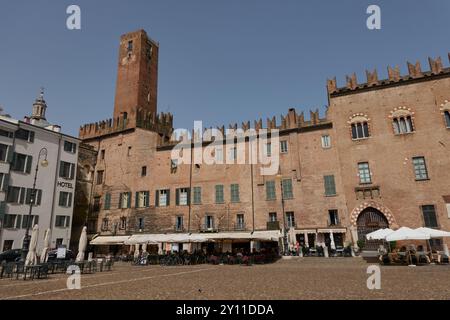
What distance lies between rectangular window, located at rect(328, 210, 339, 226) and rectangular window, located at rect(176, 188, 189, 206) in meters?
12.9

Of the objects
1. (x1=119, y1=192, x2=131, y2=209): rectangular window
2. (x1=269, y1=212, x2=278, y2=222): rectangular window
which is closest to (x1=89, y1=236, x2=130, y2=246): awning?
(x1=119, y1=192, x2=131, y2=209): rectangular window

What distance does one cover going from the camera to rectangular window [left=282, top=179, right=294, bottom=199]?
2656 cm

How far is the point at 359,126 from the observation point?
86.2ft

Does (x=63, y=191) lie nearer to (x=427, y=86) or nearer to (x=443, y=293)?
(x=443, y=293)

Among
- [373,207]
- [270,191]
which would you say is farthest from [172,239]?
[373,207]

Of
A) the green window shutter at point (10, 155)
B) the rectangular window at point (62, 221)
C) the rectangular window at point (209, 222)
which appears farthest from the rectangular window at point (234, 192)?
the green window shutter at point (10, 155)

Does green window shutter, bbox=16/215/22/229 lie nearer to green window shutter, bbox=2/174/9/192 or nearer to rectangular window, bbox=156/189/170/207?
green window shutter, bbox=2/174/9/192

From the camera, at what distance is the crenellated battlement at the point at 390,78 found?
24.7 metres

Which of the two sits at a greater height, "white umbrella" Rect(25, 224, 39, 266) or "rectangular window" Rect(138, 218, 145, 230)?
"rectangular window" Rect(138, 218, 145, 230)

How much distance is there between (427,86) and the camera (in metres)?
24.8

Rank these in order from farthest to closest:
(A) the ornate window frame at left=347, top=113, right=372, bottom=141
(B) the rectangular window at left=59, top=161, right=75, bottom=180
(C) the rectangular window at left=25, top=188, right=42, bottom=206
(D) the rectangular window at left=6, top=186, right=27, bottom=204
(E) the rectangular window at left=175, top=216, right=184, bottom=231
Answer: (B) the rectangular window at left=59, top=161, right=75, bottom=180 → (E) the rectangular window at left=175, top=216, right=184, bottom=231 → (C) the rectangular window at left=25, top=188, right=42, bottom=206 → (D) the rectangular window at left=6, top=186, right=27, bottom=204 → (A) the ornate window frame at left=347, top=113, right=372, bottom=141

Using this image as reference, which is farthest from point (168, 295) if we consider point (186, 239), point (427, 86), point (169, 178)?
point (427, 86)

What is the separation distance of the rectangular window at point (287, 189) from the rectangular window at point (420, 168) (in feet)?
30.9
